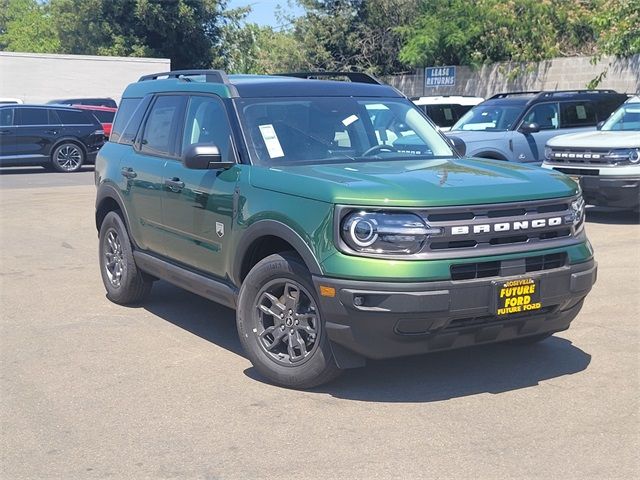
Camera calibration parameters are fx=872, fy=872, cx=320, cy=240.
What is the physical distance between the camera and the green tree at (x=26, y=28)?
69.1 m

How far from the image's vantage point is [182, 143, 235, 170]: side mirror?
5.91 meters

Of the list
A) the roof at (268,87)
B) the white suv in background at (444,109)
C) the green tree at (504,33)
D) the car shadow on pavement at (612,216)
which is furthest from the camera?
the green tree at (504,33)

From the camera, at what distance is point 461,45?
28.9 meters

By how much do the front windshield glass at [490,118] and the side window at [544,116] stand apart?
0.74ft

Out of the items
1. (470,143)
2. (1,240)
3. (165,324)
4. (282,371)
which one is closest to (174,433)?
(282,371)

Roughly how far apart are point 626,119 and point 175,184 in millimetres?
9293

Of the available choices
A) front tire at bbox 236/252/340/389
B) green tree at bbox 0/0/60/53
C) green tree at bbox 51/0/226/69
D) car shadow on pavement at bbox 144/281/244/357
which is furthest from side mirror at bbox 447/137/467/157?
green tree at bbox 0/0/60/53

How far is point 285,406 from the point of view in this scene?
205 inches

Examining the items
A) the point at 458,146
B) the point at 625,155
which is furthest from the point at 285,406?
the point at 625,155

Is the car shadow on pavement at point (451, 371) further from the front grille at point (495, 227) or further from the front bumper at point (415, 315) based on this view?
the front grille at point (495, 227)

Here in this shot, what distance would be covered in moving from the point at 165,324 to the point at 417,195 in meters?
3.05

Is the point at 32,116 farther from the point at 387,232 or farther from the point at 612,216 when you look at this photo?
the point at 387,232

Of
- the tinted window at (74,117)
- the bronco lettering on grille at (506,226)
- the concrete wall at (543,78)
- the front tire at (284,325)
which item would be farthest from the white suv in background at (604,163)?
the tinted window at (74,117)

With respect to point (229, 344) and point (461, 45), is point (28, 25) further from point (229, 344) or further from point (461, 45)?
point (229, 344)
